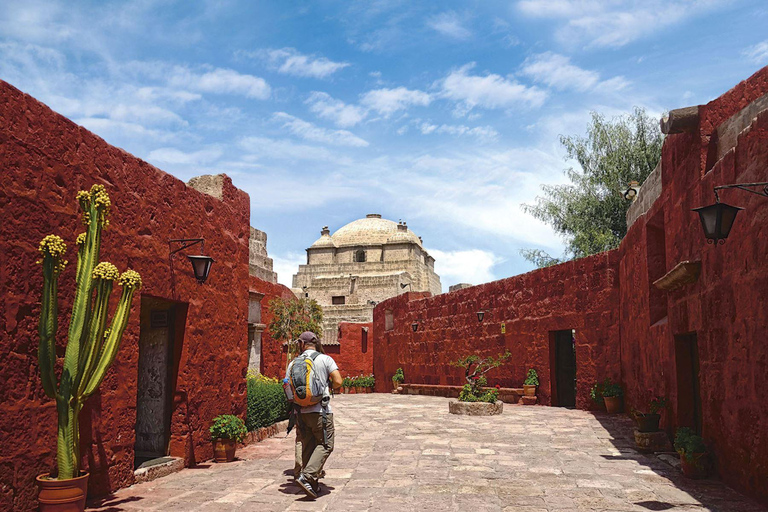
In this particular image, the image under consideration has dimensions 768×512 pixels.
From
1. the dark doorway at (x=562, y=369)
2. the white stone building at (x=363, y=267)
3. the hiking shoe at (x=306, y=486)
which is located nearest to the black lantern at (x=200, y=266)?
the hiking shoe at (x=306, y=486)

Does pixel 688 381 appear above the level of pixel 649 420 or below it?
above

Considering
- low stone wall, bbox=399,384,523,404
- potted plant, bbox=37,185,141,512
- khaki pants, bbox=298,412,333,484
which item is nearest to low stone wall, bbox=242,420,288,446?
khaki pants, bbox=298,412,333,484

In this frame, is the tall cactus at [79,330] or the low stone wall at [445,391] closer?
the tall cactus at [79,330]

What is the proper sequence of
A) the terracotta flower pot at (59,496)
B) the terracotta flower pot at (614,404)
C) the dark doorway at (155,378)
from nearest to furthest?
1. the terracotta flower pot at (59,496)
2. the dark doorway at (155,378)
3. the terracotta flower pot at (614,404)

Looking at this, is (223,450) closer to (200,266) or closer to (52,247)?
(200,266)

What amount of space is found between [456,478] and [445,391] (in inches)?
471

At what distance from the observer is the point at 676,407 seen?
8.09 metres

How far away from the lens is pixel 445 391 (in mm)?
18406

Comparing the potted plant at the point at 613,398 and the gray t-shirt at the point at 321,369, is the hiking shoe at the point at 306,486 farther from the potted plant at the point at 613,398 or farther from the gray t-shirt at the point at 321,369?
→ the potted plant at the point at 613,398

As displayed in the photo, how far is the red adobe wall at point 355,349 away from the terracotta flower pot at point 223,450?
1713 cm

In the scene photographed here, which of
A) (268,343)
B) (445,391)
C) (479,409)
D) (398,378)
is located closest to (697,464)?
(479,409)

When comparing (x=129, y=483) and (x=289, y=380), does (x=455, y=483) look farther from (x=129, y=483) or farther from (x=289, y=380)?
(x=129, y=483)

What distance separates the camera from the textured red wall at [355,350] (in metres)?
25.1

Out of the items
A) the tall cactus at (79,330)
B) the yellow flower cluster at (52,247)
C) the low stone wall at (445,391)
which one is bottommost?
the low stone wall at (445,391)
